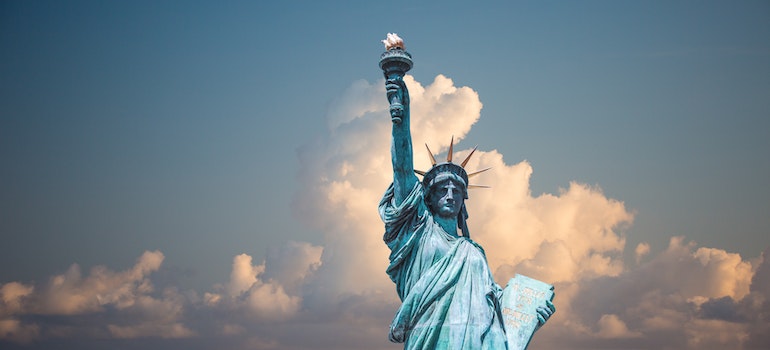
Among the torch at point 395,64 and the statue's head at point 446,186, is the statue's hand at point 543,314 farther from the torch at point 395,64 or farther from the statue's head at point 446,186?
the torch at point 395,64

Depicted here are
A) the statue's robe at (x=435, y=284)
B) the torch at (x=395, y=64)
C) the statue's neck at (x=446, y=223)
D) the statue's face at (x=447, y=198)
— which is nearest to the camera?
the statue's robe at (x=435, y=284)

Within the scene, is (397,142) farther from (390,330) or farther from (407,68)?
(390,330)

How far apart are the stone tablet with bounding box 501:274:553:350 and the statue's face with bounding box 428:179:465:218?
6.42 feet

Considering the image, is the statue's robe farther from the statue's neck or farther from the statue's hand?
the statue's hand

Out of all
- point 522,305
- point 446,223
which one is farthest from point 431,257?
point 522,305

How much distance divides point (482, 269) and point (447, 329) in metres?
1.54

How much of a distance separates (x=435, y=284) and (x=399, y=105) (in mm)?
3667

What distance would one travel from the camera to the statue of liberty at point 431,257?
2202 centimetres

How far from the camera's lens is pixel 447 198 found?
2336cm

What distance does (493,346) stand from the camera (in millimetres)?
21953

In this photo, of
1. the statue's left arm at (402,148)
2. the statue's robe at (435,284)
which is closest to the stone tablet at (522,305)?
the statue's robe at (435,284)

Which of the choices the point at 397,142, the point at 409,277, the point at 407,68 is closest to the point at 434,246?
the point at 409,277

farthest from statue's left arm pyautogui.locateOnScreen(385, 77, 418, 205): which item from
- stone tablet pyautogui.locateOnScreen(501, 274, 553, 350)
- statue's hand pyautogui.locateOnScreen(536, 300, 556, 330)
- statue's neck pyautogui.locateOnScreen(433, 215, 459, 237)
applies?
statue's hand pyautogui.locateOnScreen(536, 300, 556, 330)

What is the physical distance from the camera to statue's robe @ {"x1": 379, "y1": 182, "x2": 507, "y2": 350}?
2195cm
